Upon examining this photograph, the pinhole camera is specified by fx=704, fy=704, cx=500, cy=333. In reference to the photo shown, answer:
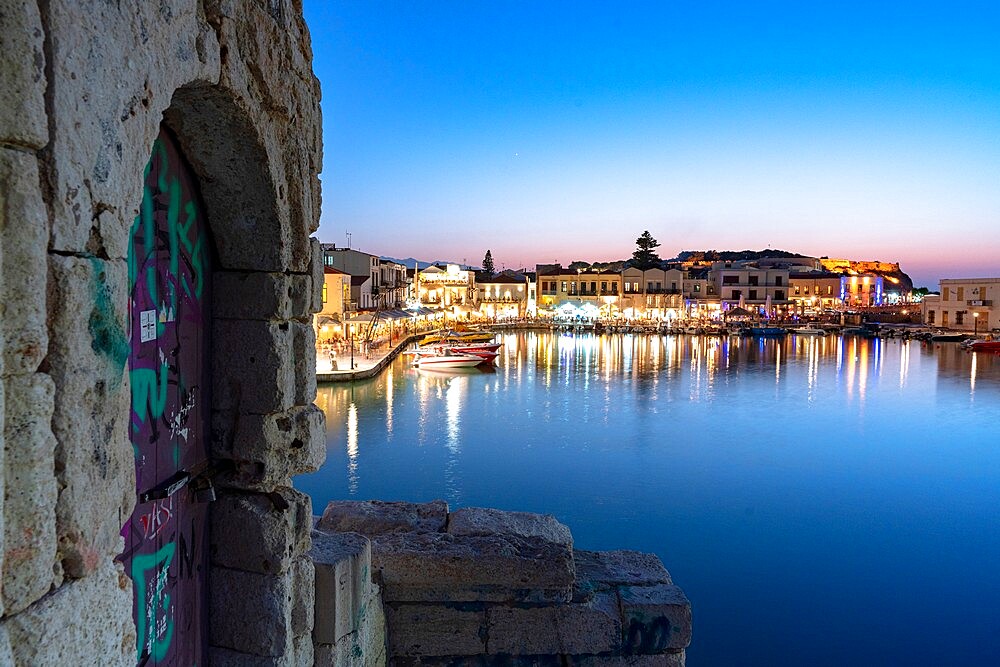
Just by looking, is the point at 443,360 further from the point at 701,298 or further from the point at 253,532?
the point at 701,298

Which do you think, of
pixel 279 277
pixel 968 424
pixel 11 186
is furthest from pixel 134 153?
pixel 968 424

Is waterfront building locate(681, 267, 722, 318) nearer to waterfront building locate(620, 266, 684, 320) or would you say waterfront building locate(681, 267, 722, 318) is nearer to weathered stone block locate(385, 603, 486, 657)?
waterfront building locate(620, 266, 684, 320)

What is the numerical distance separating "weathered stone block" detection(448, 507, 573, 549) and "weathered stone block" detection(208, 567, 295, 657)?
4.20 ft


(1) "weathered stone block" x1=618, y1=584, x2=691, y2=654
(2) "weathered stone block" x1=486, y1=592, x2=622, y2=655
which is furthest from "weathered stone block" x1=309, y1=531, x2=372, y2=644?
(1) "weathered stone block" x1=618, y1=584, x2=691, y2=654

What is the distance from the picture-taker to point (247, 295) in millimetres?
2871

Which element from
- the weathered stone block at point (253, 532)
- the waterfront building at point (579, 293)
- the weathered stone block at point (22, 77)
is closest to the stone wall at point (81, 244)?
the weathered stone block at point (22, 77)

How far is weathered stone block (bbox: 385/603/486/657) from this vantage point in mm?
3703

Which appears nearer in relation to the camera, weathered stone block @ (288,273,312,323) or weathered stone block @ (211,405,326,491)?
weathered stone block @ (211,405,326,491)

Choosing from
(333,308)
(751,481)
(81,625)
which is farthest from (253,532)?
(333,308)

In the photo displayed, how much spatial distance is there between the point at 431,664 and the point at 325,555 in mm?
1002

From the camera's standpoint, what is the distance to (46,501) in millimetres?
1390

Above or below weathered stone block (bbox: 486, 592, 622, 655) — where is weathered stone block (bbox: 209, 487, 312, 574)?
above

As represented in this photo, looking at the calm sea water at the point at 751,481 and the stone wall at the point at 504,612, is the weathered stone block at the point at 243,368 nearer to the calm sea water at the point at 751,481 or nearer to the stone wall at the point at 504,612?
the stone wall at the point at 504,612

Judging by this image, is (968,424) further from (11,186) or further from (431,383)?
(11,186)
